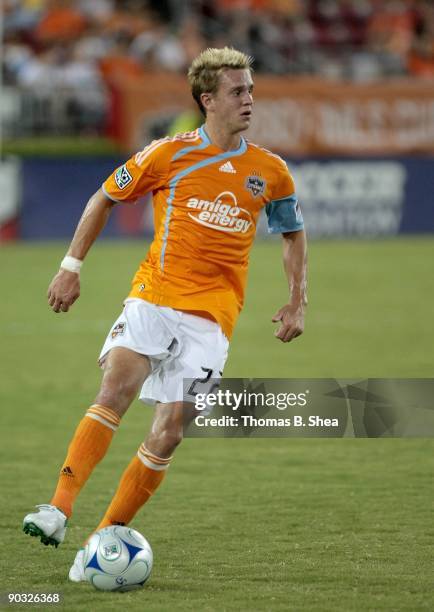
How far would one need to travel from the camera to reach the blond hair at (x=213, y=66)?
548 centimetres

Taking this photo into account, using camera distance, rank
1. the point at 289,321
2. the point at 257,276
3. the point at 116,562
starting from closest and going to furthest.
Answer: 1. the point at 116,562
2. the point at 289,321
3. the point at 257,276

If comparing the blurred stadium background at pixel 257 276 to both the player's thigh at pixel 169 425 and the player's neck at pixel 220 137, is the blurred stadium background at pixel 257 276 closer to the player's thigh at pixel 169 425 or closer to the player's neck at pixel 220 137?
the player's thigh at pixel 169 425

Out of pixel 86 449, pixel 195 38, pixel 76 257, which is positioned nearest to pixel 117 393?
pixel 86 449

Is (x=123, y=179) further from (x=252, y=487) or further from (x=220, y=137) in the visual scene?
(x=252, y=487)

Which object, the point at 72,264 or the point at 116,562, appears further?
the point at 72,264

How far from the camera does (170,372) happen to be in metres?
5.34

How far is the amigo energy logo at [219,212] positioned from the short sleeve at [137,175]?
0.64 ft

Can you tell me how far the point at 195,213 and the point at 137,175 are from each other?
0.29 meters

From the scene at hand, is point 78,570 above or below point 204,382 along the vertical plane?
below

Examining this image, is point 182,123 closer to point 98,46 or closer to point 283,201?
point 98,46

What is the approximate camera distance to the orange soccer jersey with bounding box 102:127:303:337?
17.9 feet

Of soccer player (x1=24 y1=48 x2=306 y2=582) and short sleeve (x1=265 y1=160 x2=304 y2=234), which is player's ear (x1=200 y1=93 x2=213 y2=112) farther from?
short sleeve (x1=265 y1=160 x2=304 y2=234)

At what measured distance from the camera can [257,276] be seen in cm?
1741

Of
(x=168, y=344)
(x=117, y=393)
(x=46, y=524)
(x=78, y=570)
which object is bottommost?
(x=78, y=570)
